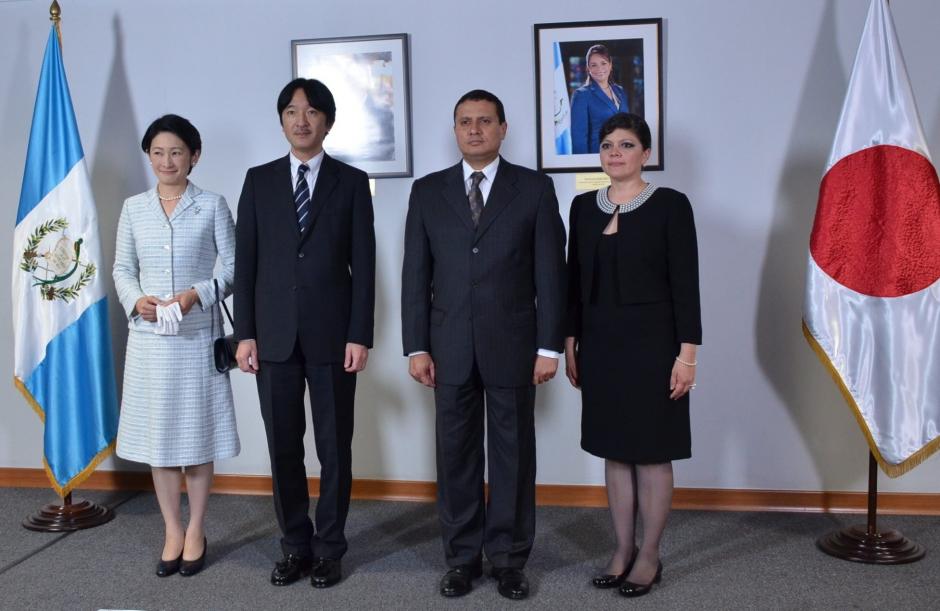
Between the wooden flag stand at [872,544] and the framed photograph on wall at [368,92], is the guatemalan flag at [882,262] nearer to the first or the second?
the wooden flag stand at [872,544]

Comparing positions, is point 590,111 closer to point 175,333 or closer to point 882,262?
point 882,262

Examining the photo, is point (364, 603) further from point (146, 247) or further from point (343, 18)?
point (343, 18)

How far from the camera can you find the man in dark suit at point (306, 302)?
9.12 ft

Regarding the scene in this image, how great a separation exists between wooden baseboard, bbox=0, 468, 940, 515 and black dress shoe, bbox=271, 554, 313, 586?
0.98 m

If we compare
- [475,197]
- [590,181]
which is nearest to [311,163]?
[475,197]

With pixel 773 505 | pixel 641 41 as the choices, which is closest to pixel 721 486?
pixel 773 505

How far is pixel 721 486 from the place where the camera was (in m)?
3.71

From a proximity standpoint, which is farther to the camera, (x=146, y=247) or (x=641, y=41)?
(x=641, y=41)

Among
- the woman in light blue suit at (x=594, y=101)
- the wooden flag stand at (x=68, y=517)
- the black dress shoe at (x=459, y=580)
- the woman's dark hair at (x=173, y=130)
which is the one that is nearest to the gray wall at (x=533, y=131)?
the woman in light blue suit at (x=594, y=101)

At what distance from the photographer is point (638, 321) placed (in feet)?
8.78

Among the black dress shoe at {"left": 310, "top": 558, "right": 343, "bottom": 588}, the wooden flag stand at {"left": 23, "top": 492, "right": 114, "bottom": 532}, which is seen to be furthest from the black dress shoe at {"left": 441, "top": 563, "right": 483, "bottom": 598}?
the wooden flag stand at {"left": 23, "top": 492, "right": 114, "bottom": 532}

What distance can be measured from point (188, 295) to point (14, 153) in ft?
5.90

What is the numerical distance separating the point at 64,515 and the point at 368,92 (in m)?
2.19

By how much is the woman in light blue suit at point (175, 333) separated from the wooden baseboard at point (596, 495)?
966 mm
